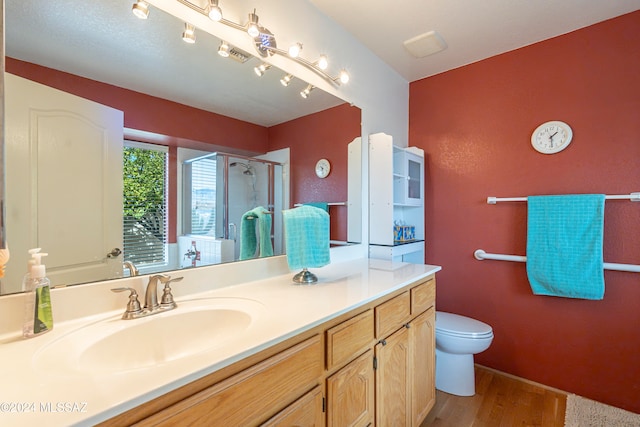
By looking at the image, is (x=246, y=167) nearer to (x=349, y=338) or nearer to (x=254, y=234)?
(x=254, y=234)

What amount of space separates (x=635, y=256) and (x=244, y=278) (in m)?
2.17

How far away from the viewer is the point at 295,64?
1530 mm

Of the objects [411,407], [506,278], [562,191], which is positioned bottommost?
[411,407]

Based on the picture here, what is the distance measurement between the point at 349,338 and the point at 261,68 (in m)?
1.26

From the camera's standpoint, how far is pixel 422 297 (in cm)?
152

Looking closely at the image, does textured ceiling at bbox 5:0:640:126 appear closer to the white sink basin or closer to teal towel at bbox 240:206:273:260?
teal towel at bbox 240:206:273:260

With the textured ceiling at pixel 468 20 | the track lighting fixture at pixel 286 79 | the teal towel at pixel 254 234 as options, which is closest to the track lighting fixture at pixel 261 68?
the track lighting fixture at pixel 286 79

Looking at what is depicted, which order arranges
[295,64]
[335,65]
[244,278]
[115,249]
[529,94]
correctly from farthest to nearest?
[529,94], [335,65], [295,64], [244,278], [115,249]

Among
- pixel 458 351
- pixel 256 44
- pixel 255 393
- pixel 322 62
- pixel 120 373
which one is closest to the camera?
pixel 120 373

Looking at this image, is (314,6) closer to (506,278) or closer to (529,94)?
(529,94)

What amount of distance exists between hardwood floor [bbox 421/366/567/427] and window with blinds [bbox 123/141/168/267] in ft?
5.54

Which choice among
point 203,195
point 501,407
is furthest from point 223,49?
point 501,407

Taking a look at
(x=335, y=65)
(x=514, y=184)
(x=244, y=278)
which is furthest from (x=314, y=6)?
(x=514, y=184)

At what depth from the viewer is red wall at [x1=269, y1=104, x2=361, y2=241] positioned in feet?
5.13
